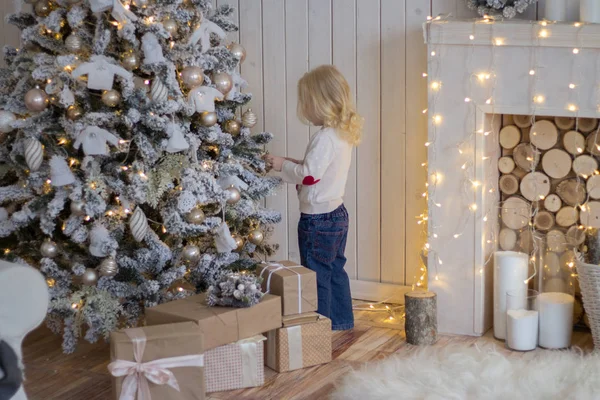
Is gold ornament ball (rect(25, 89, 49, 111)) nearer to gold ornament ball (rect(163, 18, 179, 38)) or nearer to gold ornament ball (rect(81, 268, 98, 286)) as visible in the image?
gold ornament ball (rect(163, 18, 179, 38))

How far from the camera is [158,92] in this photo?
2986mm

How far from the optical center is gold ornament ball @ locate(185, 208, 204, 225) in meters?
3.08

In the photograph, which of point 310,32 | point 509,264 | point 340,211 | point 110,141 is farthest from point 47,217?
point 509,264

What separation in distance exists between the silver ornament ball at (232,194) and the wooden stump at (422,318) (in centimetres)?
80

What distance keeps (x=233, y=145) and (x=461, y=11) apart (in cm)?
111

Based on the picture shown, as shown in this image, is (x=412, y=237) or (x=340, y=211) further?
(x=412, y=237)

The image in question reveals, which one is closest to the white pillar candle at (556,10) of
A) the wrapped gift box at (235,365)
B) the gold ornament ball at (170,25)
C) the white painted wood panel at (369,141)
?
the white painted wood panel at (369,141)

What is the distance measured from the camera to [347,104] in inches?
128

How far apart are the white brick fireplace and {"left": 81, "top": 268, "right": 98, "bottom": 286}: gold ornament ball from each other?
136cm

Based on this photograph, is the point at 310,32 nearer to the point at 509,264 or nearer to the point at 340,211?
the point at 340,211

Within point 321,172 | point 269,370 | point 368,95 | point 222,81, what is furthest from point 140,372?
point 368,95

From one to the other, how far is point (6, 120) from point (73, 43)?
412mm

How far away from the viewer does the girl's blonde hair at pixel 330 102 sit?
10.6 ft

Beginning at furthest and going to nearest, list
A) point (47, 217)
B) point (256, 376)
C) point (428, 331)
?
point (428, 331) < point (47, 217) < point (256, 376)
